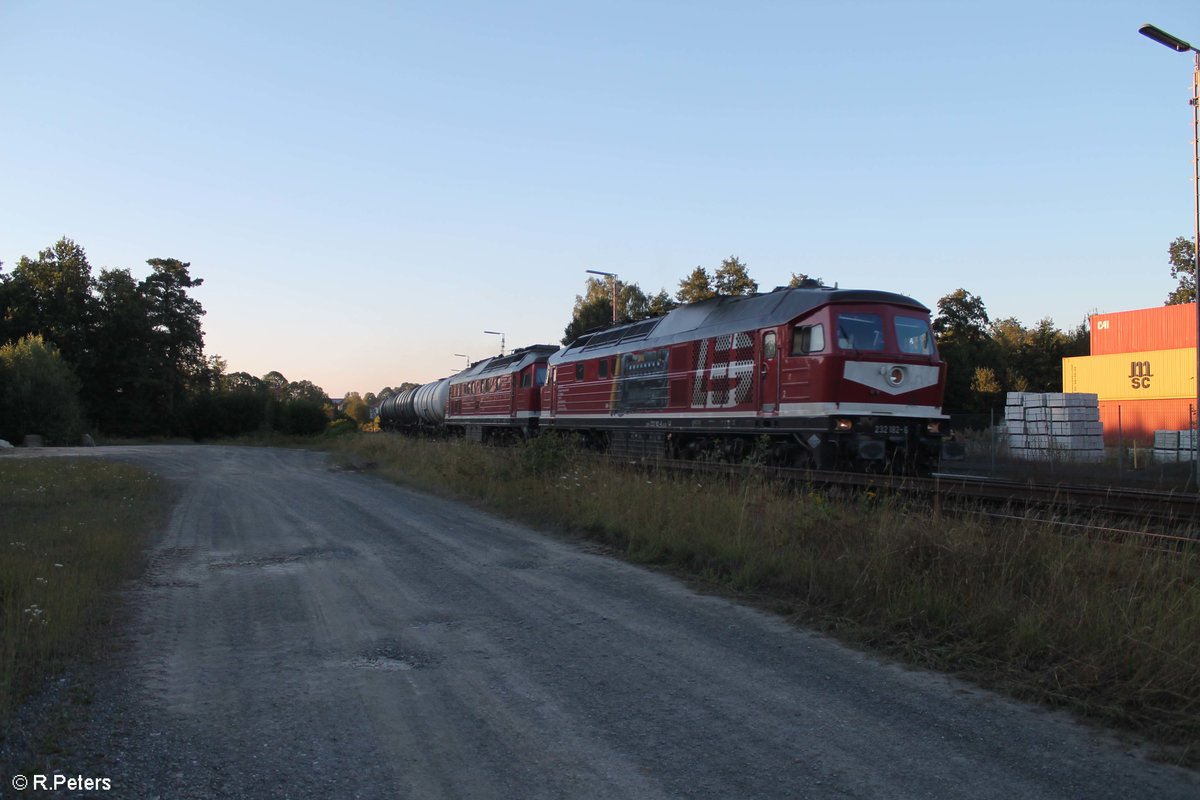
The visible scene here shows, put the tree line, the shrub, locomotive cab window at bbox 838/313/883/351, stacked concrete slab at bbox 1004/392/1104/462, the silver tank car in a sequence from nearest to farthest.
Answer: locomotive cab window at bbox 838/313/883/351
stacked concrete slab at bbox 1004/392/1104/462
the silver tank car
the shrub
the tree line

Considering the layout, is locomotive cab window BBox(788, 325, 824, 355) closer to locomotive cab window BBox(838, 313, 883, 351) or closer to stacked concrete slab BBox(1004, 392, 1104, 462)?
locomotive cab window BBox(838, 313, 883, 351)

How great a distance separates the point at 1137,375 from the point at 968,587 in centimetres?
4024

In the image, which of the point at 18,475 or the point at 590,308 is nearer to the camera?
the point at 18,475

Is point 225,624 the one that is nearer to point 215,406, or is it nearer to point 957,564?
point 957,564

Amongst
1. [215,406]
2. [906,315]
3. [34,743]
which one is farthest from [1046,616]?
[215,406]

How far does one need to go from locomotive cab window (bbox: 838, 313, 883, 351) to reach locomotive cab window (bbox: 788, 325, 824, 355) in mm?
333

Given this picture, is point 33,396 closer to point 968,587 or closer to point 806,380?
point 806,380

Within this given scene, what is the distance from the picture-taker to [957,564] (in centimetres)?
676

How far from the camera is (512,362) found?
31.2 metres

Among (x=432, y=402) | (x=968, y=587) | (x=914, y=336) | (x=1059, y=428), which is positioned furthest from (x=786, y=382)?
(x=432, y=402)

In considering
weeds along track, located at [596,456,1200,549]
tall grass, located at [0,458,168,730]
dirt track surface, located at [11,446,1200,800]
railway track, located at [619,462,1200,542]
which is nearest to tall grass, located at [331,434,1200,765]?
dirt track surface, located at [11,446,1200,800]

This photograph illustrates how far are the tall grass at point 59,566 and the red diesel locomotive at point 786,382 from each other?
29.6 ft

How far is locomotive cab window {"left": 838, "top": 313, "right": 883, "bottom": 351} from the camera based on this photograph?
13.2m

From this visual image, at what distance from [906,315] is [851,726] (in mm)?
10861
